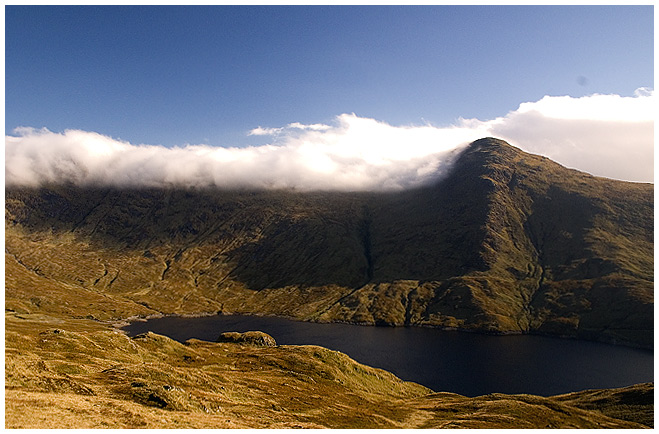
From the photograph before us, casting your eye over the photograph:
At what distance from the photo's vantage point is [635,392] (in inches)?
4414

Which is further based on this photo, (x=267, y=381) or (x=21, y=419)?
(x=267, y=381)

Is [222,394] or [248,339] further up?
[222,394]

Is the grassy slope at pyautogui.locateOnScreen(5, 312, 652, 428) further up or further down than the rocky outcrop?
further up


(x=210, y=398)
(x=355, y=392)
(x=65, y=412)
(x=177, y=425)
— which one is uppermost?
(x=65, y=412)

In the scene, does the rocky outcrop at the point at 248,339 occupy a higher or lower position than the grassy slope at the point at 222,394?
lower

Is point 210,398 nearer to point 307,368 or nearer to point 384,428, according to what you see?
point 384,428

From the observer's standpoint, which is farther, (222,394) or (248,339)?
(248,339)

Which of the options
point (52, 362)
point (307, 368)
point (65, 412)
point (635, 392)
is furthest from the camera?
point (307, 368)

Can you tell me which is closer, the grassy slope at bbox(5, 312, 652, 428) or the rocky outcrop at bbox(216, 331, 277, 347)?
the grassy slope at bbox(5, 312, 652, 428)

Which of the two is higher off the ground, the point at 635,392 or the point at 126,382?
the point at 126,382

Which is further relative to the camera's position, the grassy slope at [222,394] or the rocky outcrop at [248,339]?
the rocky outcrop at [248,339]

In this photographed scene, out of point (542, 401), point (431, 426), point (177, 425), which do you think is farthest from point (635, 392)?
point (177, 425)

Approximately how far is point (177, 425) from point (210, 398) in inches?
801

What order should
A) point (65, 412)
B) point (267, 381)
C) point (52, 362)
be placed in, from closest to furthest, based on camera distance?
1. point (65, 412)
2. point (52, 362)
3. point (267, 381)
